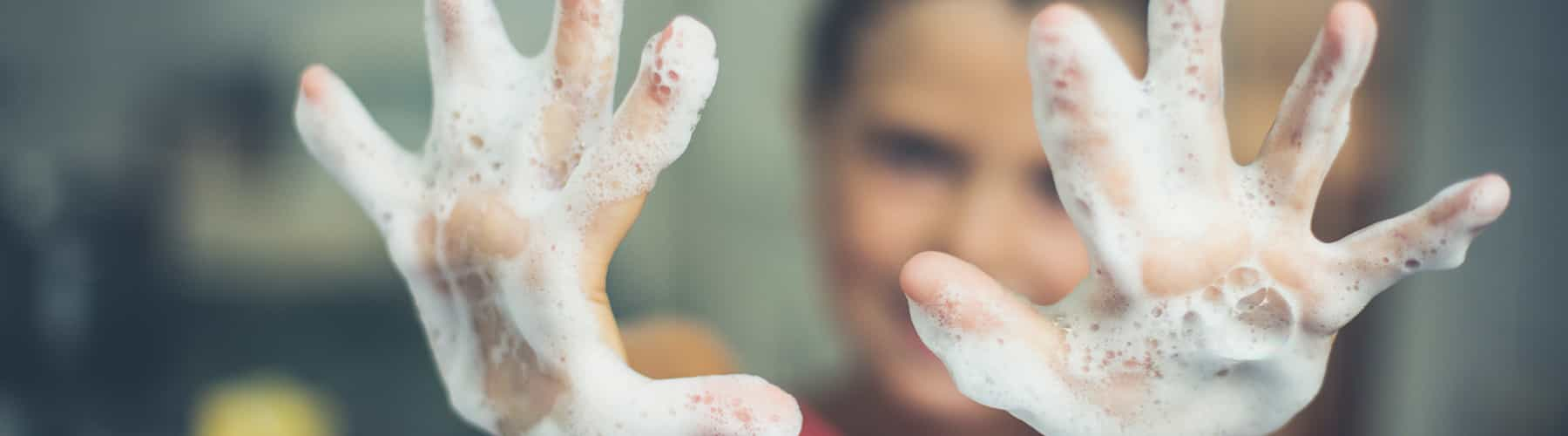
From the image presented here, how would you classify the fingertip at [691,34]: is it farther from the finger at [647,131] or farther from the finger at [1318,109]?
the finger at [1318,109]

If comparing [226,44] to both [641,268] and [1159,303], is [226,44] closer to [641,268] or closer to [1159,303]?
[641,268]

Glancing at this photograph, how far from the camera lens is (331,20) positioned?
72cm

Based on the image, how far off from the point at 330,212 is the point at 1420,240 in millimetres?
707

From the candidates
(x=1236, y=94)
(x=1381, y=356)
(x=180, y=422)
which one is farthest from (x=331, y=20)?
(x=1381, y=356)

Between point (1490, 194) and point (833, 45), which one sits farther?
point (833, 45)

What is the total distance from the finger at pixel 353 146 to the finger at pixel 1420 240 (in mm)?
290

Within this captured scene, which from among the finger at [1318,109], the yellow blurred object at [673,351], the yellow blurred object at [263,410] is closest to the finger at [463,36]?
the finger at [1318,109]

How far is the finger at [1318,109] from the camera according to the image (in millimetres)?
244

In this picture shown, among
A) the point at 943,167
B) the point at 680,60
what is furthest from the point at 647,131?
the point at 943,167

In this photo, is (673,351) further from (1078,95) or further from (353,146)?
(1078,95)

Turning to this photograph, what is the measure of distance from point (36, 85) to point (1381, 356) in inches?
35.1

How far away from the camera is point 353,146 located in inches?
12.8

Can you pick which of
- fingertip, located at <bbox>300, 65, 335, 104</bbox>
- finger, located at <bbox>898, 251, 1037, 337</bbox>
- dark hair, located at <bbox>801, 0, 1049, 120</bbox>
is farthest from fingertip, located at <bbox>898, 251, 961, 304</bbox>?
dark hair, located at <bbox>801, 0, 1049, 120</bbox>

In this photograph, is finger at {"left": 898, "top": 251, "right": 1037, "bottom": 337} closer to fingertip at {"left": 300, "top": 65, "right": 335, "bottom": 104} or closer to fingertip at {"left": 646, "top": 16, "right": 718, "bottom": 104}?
fingertip at {"left": 646, "top": 16, "right": 718, "bottom": 104}
